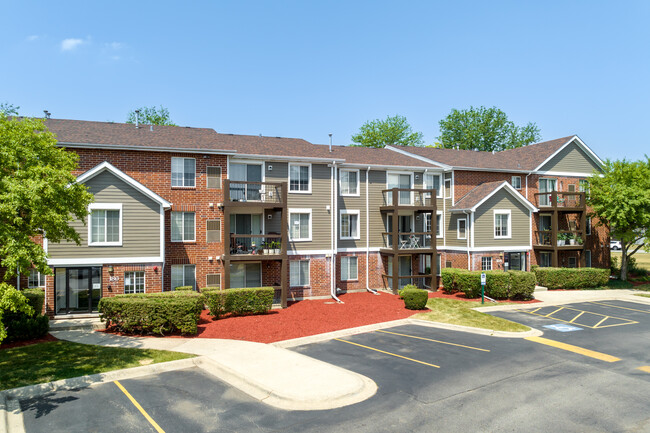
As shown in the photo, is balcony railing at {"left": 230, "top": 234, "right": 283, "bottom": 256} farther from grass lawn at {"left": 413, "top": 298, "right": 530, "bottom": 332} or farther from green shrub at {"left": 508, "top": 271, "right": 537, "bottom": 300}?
green shrub at {"left": 508, "top": 271, "right": 537, "bottom": 300}

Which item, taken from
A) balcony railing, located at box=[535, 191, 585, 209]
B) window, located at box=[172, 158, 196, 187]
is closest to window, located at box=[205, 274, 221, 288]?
window, located at box=[172, 158, 196, 187]

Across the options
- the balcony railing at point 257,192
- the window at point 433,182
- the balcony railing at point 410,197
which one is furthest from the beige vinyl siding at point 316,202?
the window at point 433,182

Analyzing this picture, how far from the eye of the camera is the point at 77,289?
20.6 metres

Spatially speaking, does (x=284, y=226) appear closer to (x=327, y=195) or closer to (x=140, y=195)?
(x=327, y=195)

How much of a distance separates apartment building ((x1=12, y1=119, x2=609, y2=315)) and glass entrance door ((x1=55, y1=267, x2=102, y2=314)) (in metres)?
0.05

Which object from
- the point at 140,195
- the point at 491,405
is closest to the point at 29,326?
the point at 140,195

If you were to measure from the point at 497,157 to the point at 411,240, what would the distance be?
13.9 m

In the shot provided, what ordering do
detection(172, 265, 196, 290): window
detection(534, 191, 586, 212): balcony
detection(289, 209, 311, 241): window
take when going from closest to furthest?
detection(172, 265, 196, 290): window → detection(289, 209, 311, 241): window → detection(534, 191, 586, 212): balcony

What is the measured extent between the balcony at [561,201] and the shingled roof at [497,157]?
2.70 m

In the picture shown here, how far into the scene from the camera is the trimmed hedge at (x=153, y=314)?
17.7m

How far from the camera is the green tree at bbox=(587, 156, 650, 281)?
32.7 meters

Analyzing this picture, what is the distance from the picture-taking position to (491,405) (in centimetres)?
1070

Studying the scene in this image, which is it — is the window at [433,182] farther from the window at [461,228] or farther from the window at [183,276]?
the window at [183,276]

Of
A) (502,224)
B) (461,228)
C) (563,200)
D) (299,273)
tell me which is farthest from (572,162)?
(299,273)
